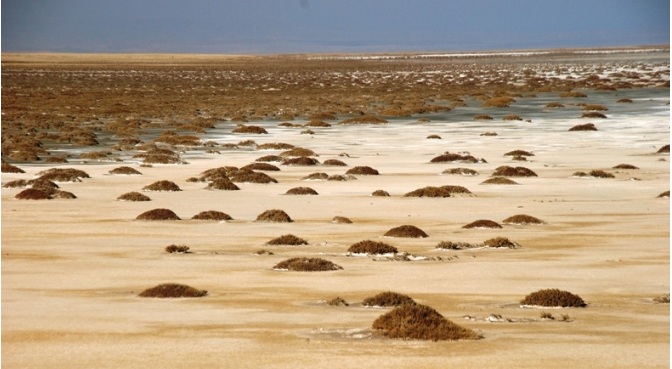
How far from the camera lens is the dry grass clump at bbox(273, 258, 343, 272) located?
75.2ft

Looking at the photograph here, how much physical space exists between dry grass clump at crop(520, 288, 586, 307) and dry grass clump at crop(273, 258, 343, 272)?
14.9ft

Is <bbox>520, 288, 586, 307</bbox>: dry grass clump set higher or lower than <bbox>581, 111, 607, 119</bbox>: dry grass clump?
higher

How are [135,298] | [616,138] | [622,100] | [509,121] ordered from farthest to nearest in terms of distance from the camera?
[622,100], [509,121], [616,138], [135,298]

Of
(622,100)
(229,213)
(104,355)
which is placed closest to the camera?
(104,355)

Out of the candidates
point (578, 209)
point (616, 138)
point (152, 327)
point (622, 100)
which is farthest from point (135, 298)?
point (622, 100)

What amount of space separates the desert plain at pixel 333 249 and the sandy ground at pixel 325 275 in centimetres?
6

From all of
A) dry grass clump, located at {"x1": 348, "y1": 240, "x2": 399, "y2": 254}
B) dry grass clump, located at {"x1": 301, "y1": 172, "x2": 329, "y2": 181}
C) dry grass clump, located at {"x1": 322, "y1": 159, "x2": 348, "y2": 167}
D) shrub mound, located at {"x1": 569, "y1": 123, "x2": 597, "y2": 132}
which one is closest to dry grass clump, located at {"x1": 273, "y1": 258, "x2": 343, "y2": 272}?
dry grass clump, located at {"x1": 348, "y1": 240, "x2": 399, "y2": 254}

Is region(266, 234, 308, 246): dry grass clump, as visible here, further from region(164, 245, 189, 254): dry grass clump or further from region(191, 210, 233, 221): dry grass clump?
region(191, 210, 233, 221): dry grass clump

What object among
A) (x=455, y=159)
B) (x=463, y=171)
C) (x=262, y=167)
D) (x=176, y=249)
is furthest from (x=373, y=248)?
(x=455, y=159)

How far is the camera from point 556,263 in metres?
24.6

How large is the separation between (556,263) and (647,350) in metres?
8.68

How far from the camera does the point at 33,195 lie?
35.9 meters

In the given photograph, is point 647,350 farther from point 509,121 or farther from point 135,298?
point 509,121

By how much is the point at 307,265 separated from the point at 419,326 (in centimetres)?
682
